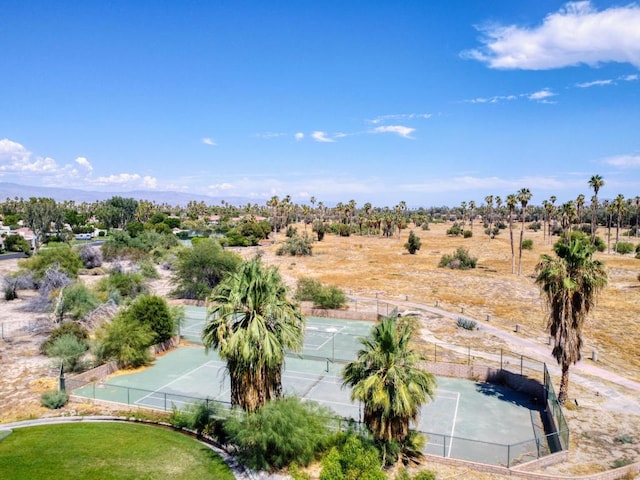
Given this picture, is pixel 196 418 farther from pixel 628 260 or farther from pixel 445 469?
pixel 628 260

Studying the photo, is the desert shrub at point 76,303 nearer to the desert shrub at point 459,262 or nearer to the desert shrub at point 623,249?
the desert shrub at point 459,262

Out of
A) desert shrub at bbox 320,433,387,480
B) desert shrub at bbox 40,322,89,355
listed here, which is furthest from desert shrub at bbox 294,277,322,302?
desert shrub at bbox 320,433,387,480

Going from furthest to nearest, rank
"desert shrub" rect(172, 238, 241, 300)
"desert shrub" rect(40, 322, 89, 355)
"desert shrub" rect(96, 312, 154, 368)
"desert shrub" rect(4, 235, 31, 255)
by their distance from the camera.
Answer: "desert shrub" rect(4, 235, 31, 255)
"desert shrub" rect(172, 238, 241, 300)
"desert shrub" rect(40, 322, 89, 355)
"desert shrub" rect(96, 312, 154, 368)

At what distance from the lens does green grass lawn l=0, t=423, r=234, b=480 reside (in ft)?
62.7

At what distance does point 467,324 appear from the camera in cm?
4425

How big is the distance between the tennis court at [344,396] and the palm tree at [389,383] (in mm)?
2684

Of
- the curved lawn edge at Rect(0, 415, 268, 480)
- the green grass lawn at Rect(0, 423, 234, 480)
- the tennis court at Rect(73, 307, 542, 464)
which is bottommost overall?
the tennis court at Rect(73, 307, 542, 464)

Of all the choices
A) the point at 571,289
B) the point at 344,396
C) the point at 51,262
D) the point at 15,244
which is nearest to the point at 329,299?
the point at 344,396

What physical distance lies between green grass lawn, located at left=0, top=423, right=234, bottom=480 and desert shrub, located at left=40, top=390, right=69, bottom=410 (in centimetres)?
275

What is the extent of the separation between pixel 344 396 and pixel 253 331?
45.2 feet

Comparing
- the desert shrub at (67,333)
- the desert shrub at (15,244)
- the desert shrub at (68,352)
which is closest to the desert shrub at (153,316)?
the desert shrub at (67,333)

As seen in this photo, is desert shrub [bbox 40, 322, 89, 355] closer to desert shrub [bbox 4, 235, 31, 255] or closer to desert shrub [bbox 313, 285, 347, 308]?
desert shrub [bbox 313, 285, 347, 308]

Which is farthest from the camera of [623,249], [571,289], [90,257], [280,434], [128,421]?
[623,249]

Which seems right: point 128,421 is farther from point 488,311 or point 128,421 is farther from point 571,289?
point 488,311
